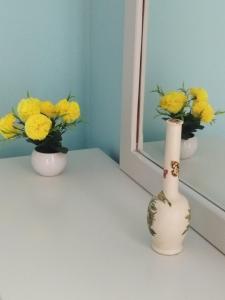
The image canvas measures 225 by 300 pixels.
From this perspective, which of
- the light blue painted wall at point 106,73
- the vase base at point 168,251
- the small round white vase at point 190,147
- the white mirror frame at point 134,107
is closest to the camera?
the vase base at point 168,251

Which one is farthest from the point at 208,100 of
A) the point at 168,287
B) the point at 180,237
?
the point at 168,287

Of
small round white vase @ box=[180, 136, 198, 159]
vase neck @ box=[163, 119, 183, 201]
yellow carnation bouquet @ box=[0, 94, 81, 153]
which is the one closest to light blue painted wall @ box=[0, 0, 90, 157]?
yellow carnation bouquet @ box=[0, 94, 81, 153]

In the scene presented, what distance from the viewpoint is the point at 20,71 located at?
5.06 ft

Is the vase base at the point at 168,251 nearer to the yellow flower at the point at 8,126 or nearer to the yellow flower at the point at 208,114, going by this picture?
the yellow flower at the point at 208,114

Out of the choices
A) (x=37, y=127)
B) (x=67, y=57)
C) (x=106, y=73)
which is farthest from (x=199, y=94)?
(x=67, y=57)

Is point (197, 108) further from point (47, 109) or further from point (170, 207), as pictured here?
point (47, 109)

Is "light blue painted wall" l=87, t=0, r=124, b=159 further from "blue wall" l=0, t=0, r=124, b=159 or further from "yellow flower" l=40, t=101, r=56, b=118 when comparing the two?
"yellow flower" l=40, t=101, r=56, b=118

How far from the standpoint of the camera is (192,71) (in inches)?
41.7

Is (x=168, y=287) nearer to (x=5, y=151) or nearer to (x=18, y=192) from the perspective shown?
(x=18, y=192)

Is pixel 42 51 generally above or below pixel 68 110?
above

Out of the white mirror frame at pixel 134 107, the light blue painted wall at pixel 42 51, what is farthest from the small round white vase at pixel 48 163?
the light blue painted wall at pixel 42 51

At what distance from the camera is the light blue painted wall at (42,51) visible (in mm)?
1492

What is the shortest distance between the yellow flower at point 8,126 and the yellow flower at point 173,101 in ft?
1.32

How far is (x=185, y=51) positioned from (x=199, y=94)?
11cm
